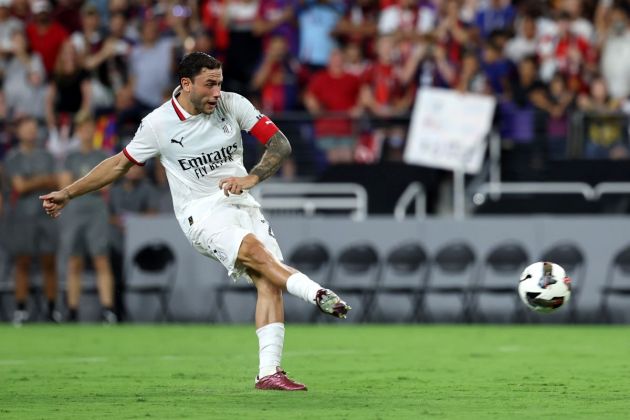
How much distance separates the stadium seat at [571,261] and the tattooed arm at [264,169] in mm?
9740

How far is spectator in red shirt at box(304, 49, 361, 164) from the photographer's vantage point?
68.5ft

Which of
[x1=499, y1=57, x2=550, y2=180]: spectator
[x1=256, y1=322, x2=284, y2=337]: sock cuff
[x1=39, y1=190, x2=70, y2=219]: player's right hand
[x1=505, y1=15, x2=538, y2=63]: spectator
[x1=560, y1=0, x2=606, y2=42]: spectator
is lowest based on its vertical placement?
[x1=256, y1=322, x2=284, y2=337]: sock cuff

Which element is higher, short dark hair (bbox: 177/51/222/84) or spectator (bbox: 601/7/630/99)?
spectator (bbox: 601/7/630/99)

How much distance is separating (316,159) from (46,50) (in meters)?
5.42

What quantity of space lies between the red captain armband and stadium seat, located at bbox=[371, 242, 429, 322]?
9.80 m

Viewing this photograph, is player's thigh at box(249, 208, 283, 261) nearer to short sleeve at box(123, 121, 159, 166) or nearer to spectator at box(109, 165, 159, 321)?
short sleeve at box(123, 121, 159, 166)

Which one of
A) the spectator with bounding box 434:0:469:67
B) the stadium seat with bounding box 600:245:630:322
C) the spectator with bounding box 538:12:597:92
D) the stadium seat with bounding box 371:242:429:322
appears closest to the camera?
the stadium seat with bounding box 600:245:630:322

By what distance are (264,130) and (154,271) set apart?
10873mm

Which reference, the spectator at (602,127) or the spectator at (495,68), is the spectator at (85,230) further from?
the spectator at (602,127)

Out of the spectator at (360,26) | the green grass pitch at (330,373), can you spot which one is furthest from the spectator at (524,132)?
the spectator at (360,26)

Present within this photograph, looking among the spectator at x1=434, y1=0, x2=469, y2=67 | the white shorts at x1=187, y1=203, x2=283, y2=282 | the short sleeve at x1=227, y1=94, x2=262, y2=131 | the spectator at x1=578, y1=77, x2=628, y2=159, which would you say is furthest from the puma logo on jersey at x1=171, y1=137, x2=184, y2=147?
the spectator at x1=434, y1=0, x2=469, y2=67

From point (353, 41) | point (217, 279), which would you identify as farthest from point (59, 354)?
point (353, 41)

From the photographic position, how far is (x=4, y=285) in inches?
855

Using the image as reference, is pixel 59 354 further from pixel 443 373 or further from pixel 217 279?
pixel 217 279
